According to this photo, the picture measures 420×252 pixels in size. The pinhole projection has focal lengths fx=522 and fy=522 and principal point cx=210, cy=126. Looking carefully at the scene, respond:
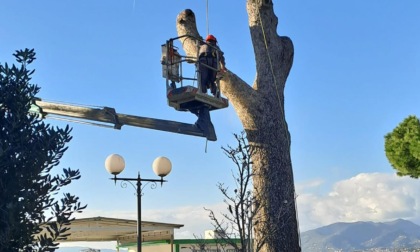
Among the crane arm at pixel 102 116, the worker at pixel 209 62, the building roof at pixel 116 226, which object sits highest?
the worker at pixel 209 62

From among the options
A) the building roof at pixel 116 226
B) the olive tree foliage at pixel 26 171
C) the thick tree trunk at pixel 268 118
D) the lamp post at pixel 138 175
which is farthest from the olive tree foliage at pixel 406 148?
the olive tree foliage at pixel 26 171

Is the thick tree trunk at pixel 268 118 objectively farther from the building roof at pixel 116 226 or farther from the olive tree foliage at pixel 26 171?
the building roof at pixel 116 226

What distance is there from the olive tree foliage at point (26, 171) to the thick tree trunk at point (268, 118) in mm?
6102

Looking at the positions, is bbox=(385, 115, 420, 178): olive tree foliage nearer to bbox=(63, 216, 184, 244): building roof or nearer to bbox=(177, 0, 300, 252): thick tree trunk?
bbox=(63, 216, 184, 244): building roof

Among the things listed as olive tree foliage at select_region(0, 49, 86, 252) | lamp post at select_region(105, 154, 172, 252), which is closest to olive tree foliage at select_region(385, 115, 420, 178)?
lamp post at select_region(105, 154, 172, 252)

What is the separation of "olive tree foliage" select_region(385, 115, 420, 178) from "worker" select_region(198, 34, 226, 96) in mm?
11521

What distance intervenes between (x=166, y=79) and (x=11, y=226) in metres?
6.70

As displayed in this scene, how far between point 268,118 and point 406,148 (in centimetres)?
1083

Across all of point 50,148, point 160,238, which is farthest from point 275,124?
point 160,238

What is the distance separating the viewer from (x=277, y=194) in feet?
36.6

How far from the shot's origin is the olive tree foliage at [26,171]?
4641mm

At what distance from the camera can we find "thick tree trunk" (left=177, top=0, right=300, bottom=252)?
36.2 ft

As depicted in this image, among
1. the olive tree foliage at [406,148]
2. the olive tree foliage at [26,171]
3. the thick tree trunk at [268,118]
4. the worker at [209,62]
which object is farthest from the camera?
the olive tree foliage at [406,148]

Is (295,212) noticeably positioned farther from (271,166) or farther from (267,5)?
(267,5)
